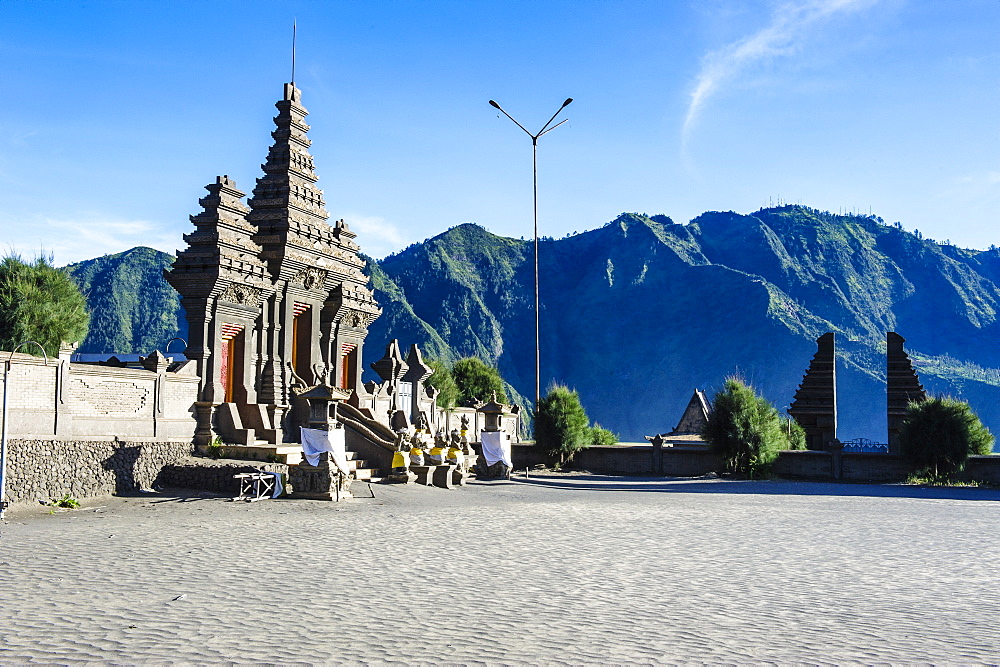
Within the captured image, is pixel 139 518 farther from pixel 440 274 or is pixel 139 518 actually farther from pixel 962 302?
pixel 962 302

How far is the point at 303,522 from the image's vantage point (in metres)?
17.1

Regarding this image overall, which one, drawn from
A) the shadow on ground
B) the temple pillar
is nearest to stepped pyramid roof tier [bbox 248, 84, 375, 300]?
the shadow on ground

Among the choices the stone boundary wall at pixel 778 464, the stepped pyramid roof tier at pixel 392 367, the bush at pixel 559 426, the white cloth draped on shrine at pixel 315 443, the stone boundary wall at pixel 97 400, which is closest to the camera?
the stone boundary wall at pixel 97 400

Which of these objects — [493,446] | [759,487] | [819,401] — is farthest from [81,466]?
[819,401]

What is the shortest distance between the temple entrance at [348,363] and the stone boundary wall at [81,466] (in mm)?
13110

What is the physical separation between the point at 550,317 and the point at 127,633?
611 ft

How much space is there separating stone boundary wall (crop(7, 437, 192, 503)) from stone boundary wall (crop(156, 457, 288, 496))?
0.30 metres

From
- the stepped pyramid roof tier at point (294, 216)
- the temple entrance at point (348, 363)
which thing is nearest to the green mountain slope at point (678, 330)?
the temple entrance at point (348, 363)

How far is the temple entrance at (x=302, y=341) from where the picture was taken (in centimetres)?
3288

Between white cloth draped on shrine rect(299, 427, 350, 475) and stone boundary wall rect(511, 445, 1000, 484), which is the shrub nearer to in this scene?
white cloth draped on shrine rect(299, 427, 350, 475)

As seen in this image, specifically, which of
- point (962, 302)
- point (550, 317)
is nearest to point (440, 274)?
point (550, 317)

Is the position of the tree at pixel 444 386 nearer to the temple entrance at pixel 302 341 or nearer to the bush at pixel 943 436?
the temple entrance at pixel 302 341

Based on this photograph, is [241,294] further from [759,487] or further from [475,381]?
[475,381]

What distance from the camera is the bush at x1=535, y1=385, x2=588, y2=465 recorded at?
127 feet
